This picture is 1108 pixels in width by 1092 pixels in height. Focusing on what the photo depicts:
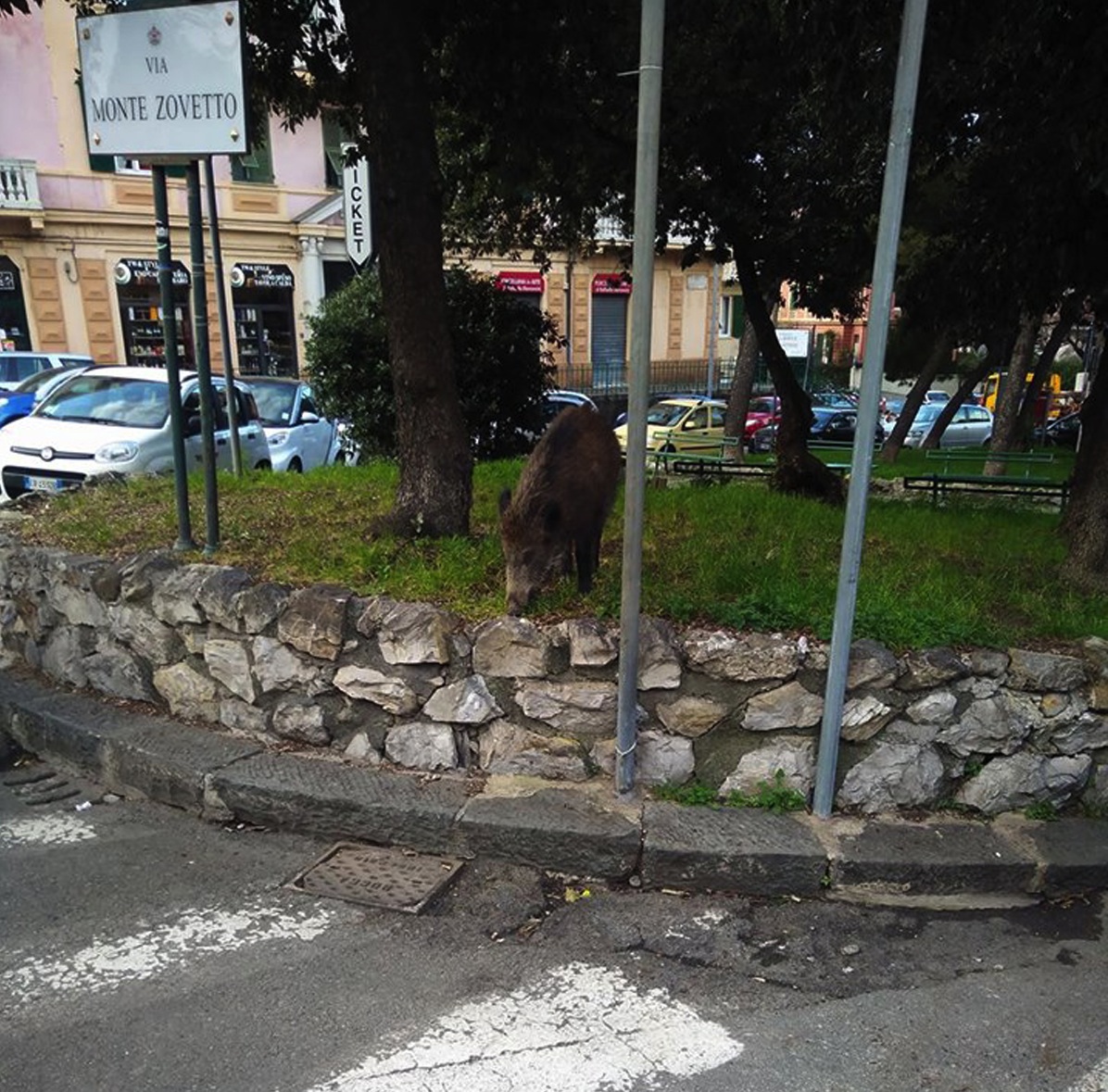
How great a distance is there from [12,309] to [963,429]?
27.7 m

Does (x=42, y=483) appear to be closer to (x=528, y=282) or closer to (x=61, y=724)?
(x=61, y=724)

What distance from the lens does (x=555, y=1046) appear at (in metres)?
2.74

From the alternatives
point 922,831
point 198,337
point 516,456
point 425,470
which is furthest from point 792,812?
point 516,456

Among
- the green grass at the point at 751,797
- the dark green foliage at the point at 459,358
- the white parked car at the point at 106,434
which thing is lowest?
the green grass at the point at 751,797

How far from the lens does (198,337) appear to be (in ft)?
16.4

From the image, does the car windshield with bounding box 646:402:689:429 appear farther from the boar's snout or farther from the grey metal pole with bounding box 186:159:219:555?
the boar's snout

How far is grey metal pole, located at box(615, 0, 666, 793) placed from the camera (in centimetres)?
308

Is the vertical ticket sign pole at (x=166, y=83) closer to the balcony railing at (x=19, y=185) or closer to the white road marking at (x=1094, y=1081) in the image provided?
the white road marking at (x=1094, y=1081)

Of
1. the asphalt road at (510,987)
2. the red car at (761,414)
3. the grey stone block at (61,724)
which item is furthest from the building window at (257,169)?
the asphalt road at (510,987)

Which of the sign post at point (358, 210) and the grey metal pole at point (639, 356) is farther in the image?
the sign post at point (358, 210)

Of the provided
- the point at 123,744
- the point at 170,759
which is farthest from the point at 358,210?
the point at 170,759

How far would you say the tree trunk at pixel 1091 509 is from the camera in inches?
185

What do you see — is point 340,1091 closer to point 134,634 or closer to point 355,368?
point 134,634

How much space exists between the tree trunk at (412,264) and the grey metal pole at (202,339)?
962mm
